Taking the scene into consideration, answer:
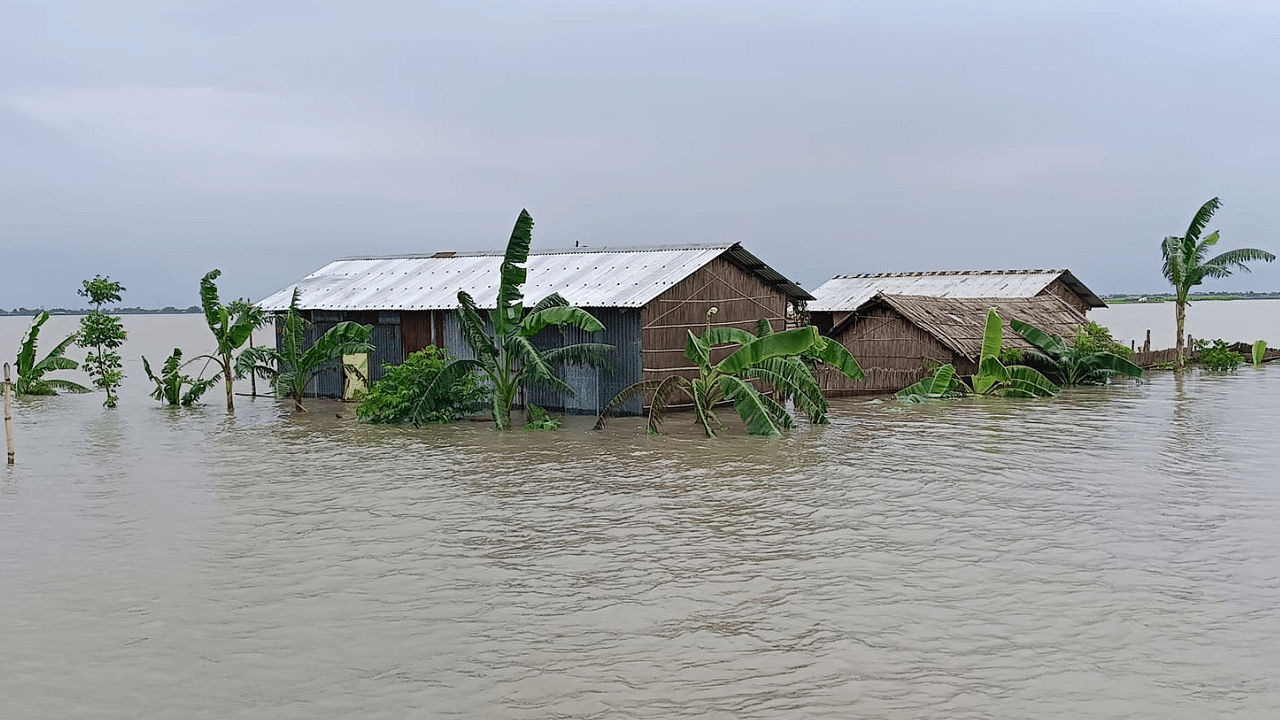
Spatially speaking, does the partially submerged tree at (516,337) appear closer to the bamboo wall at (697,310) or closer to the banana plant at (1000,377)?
the bamboo wall at (697,310)

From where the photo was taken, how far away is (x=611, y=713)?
6.54 m

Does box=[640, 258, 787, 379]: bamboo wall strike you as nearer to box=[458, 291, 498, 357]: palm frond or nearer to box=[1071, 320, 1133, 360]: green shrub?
box=[458, 291, 498, 357]: palm frond

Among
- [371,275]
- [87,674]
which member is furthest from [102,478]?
[371,275]

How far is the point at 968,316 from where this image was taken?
26.9 metres

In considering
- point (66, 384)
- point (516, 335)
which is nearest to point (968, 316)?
point (516, 335)

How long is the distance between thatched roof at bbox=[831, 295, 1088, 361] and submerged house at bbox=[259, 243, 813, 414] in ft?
8.07

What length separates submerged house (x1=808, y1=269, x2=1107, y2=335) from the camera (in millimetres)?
33531

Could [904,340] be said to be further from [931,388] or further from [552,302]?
[552,302]

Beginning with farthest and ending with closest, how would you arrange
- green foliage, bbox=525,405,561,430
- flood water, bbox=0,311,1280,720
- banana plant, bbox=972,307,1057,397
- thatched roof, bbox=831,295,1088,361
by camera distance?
thatched roof, bbox=831,295,1088,361
banana plant, bbox=972,307,1057,397
green foliage, bbox=525,405,561,430
flood water, bbox=0,311,1280,720

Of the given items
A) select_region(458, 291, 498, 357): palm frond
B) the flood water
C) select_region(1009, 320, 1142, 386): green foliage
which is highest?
select_region(458, 291, 498, 357): palm frond

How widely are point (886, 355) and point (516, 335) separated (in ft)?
32.9

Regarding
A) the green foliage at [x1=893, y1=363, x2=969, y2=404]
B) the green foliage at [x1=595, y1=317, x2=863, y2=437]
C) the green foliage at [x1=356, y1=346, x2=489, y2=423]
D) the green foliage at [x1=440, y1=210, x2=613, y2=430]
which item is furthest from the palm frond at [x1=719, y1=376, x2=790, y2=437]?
the green foliage at [x1=893, y1=363, x2=969, y2=404]

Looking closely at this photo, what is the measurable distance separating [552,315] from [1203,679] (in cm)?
1307

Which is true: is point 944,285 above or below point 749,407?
above
